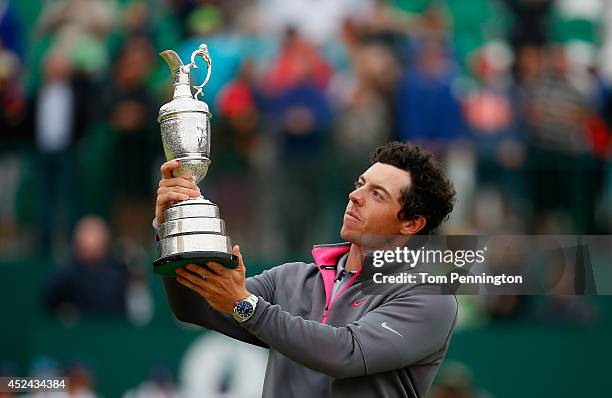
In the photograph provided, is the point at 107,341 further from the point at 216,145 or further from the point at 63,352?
the point at 216,145

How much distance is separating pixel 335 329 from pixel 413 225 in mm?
642

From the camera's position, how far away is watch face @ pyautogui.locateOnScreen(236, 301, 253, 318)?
423 centimetres

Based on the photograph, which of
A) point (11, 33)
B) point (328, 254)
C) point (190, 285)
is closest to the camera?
point (190, 285)

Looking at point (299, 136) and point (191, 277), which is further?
point (299, 136)

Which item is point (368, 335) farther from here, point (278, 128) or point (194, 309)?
point (278, 128)

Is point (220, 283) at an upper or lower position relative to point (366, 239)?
lower

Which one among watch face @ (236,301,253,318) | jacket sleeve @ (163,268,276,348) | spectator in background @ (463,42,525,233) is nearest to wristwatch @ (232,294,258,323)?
watch face @ (236,301,253,318)

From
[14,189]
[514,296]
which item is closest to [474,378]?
[514,296]

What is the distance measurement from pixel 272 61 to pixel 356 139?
1.06m

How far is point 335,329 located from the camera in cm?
432

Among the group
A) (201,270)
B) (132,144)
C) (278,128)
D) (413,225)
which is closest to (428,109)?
(278,128)

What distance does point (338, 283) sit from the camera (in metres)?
4.70

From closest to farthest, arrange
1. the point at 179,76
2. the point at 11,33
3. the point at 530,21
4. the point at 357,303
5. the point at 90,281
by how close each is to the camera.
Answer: the point at 357,303
the point at 179,76
the point at 90,281
the point at 11,33
the point at 530,21

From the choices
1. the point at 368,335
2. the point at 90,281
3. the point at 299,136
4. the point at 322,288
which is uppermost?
the point at 299,136
